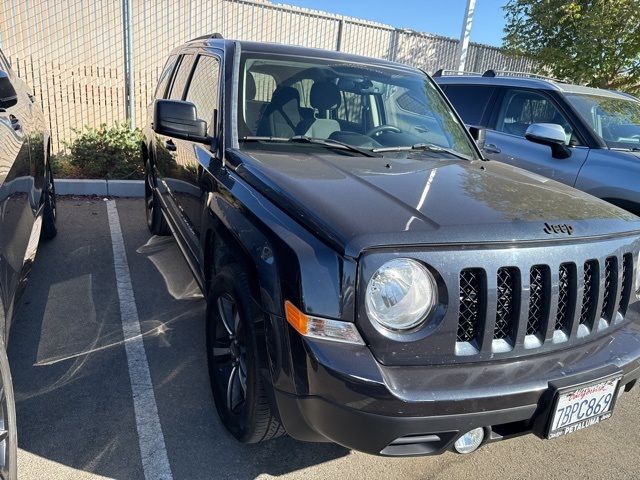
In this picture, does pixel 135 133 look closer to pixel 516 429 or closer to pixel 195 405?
pixel 195 405

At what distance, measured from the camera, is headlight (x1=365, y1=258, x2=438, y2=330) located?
186cm

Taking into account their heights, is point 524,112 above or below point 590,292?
above

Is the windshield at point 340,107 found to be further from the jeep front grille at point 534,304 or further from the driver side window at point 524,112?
the driver side window at point 524,112

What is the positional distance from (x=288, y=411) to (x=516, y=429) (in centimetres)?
89

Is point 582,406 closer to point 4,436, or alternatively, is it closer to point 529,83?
point 4,436

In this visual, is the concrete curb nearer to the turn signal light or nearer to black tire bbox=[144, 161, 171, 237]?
black tire bbox=[144, 161, 171, 237]

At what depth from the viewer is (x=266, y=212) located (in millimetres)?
2223

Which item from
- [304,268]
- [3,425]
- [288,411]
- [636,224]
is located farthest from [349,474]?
[636,224]

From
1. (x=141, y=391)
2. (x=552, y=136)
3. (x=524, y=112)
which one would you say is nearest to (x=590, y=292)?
(x=141, y=391)

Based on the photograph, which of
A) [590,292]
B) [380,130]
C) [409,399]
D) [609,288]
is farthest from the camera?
[380,130]

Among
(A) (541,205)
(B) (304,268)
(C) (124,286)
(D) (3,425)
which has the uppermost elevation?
(A) (541,205)

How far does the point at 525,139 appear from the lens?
5.26 meters

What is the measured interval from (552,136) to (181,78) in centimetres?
323

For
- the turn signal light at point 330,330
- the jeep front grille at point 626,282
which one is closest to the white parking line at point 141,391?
the turn signal light at point 330,330
